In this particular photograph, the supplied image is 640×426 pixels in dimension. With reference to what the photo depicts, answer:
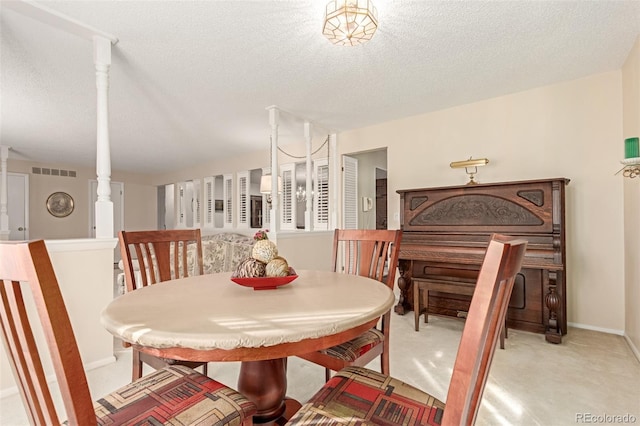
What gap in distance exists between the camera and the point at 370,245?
77.5 inches

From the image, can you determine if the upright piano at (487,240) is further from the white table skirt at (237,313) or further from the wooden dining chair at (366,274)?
the white table skirt at (237,313)

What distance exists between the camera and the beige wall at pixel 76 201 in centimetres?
732

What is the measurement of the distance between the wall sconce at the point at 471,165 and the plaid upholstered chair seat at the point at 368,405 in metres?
2.90

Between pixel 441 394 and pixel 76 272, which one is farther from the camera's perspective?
pixel 76 272

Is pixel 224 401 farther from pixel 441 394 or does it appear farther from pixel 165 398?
pixel 441 394

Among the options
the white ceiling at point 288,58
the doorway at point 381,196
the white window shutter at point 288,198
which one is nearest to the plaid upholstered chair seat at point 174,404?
the white ceiling at point 288,58

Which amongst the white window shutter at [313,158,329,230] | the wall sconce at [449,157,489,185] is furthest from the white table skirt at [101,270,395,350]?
the white window shutter at [313,158,329,230]

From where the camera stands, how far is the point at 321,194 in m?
5.49

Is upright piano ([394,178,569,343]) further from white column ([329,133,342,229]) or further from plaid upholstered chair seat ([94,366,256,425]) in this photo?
plaid upholstered chair seat ([94,366,256,425])

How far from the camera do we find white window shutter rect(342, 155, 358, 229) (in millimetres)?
5258

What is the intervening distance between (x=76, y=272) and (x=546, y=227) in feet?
12.7

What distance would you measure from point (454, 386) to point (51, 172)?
9795 mm

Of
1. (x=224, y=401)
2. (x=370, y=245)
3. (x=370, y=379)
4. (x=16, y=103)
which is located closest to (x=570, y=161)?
(x=370, y=245)

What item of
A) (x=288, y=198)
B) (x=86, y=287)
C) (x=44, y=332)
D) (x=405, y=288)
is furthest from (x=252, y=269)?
(x=288, y=198)
